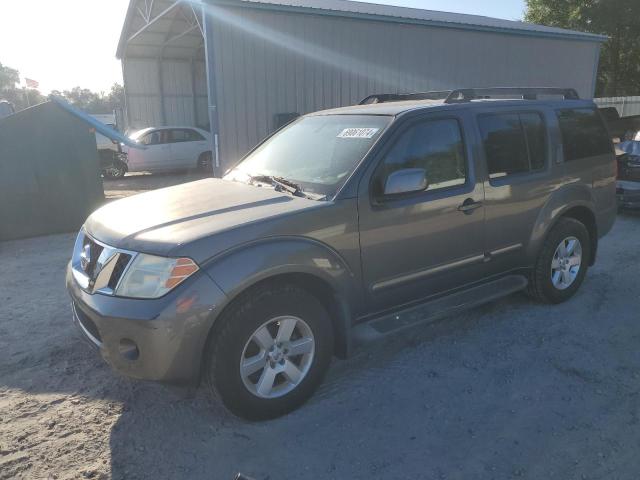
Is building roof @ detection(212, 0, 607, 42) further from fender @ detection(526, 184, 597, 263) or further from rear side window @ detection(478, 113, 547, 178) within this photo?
fender @ detection(526, 184, 597, 263)

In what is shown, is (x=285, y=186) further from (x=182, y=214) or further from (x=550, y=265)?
(x=550, y=265)

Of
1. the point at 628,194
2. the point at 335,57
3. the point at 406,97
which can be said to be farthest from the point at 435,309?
the point at 335,57

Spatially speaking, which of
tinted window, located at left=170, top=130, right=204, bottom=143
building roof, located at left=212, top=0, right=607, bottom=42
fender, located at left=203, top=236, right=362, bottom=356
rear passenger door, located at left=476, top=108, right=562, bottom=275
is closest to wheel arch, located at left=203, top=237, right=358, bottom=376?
fender, located at left=203, top=236, right=362, bottom=356

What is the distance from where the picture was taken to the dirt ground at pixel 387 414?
2648mm

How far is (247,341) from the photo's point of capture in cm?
282

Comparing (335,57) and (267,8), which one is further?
(335,57)

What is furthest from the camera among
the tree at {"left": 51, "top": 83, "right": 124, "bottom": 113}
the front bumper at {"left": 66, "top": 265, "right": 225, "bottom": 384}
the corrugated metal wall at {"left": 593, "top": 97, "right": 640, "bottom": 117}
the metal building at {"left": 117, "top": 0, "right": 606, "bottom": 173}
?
the tree at {"left": 51, "top": 83, "right": 124, "bottom": 113}

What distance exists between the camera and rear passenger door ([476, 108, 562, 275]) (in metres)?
3.91

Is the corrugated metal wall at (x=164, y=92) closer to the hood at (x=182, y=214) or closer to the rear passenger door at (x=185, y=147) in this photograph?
the rear passenger door at (x=185, y=147)

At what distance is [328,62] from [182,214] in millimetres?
9010

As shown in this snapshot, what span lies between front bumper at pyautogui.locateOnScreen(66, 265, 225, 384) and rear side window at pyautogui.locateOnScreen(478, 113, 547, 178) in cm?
244

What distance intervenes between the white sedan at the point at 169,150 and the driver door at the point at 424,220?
491 inches

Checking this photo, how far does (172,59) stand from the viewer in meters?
20.4

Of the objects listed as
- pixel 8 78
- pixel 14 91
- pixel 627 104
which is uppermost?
pixel 8 78
